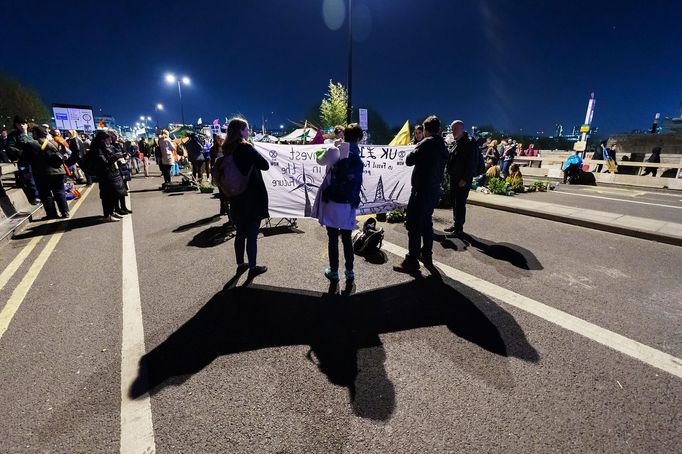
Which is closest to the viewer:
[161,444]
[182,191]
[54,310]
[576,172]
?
[161,444]

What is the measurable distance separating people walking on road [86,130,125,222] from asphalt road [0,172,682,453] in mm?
2506

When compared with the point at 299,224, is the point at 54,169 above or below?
above

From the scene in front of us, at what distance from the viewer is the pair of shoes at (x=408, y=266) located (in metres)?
4.67

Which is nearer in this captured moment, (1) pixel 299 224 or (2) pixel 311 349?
(2) pixel 311 349

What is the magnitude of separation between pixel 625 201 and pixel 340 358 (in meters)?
12.2

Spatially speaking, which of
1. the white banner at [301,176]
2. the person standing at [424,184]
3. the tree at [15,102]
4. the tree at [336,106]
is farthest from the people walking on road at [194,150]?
the tree at [15,102]

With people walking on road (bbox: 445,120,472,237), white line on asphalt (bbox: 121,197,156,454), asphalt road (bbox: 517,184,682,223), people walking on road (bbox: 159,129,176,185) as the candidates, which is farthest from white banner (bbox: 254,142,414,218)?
people walking on road (bbox: 159,129,176,185)

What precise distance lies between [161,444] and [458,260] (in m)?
4.34

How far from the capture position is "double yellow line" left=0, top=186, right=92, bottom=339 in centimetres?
352

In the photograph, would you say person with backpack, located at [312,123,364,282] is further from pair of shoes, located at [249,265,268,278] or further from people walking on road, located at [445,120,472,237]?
people walking on road, located at [445,120,472,237]

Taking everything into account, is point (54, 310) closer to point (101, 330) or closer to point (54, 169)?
point (101, 330)

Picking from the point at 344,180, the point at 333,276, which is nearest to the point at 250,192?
the point at 344,180

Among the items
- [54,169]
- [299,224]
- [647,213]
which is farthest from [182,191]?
[647,213]

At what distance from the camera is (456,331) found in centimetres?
323
